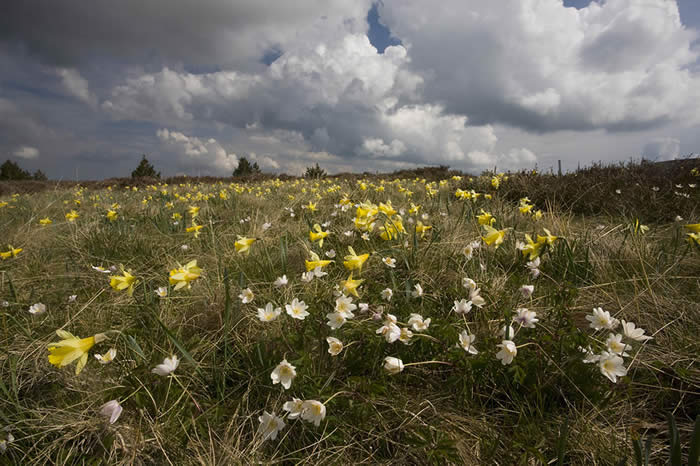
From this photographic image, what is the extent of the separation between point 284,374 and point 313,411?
20 centimetres

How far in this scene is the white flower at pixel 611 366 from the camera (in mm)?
1154

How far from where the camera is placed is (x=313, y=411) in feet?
3.77

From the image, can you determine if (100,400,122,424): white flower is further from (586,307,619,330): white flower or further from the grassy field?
(586,307,619,330): white flower

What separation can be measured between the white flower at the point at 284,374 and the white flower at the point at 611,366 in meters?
1.17

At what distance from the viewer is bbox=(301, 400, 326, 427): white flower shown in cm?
110

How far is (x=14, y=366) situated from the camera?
1449mm

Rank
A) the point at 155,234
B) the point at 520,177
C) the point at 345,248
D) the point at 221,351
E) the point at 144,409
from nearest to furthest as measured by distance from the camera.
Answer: the point at 144,409, the point at 221,351, the point at 345,248, the point at 155,234, the point at 520,177

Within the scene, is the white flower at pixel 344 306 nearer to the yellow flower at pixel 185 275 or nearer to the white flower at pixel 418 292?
the white flower at pixel 418 292

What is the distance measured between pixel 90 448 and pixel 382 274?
191 cm

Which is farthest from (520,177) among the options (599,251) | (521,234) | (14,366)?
(14,366)

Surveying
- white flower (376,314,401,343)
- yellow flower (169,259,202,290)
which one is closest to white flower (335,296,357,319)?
white flower (376,314,401,343)

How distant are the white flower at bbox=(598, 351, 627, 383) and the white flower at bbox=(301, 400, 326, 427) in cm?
105

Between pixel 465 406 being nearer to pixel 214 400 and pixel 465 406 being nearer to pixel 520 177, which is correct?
pixel 214 400

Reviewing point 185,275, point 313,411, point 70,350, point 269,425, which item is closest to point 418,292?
point 313,411
